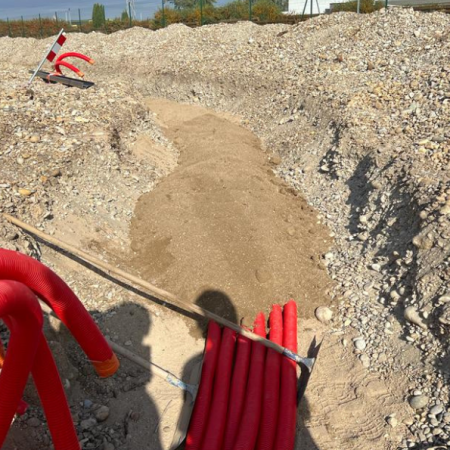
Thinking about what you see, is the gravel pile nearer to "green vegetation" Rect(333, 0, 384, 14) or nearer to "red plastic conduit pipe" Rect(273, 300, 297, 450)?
"red plastic conduit pipe" Rect(273, 300, 297, 450)

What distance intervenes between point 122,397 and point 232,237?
119 inches

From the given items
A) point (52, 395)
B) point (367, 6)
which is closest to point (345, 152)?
point (52, 395)

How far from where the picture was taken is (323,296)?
628 cm

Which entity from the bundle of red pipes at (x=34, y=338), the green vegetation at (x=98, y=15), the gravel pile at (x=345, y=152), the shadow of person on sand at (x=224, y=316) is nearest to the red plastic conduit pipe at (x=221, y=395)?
the shadow of person on sand at (x=224, y=316)

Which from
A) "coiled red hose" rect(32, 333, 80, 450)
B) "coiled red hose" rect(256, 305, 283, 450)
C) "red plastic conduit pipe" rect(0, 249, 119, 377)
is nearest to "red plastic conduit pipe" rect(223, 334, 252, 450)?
"coiled red hose" rect(256, 305, 283, 450)

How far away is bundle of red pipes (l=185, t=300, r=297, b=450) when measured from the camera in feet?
13.8

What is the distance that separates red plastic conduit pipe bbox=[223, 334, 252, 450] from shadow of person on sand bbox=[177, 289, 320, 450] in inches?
24.8

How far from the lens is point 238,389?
15.3ft

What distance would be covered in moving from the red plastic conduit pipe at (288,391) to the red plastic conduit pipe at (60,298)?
5.95 feet

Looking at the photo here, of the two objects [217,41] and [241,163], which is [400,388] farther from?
[217,41]

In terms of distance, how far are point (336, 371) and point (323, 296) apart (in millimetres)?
1291

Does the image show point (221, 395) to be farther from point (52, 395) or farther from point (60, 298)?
point (60, 298)

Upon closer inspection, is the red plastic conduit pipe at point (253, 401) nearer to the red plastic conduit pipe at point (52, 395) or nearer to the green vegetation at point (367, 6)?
the red plastic conduit pipe at point (52, 395)

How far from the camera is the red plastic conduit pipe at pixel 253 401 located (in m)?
4.12
